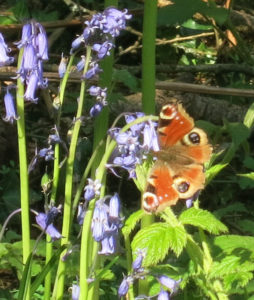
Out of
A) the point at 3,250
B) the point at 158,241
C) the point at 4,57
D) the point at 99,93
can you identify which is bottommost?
the point at 3,250

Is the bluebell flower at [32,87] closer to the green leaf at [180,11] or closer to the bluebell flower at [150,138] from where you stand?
the bluebell flower at [150,138]

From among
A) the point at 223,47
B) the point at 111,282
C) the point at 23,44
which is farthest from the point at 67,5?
the point at 23,44

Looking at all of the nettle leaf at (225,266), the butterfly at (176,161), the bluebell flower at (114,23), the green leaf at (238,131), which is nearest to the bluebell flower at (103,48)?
the bluebell flower at (114,23)

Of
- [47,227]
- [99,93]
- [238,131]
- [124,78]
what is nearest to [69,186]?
[47,227]

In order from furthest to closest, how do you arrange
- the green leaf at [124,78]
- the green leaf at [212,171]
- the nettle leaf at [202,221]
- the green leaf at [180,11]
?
the green leaf at [124,78] < the green leaf at [180,11] < the green leaf at [212,171] < the nettle leaf at [202,221]

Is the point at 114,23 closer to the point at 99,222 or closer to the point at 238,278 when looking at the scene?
the point at 99,222
